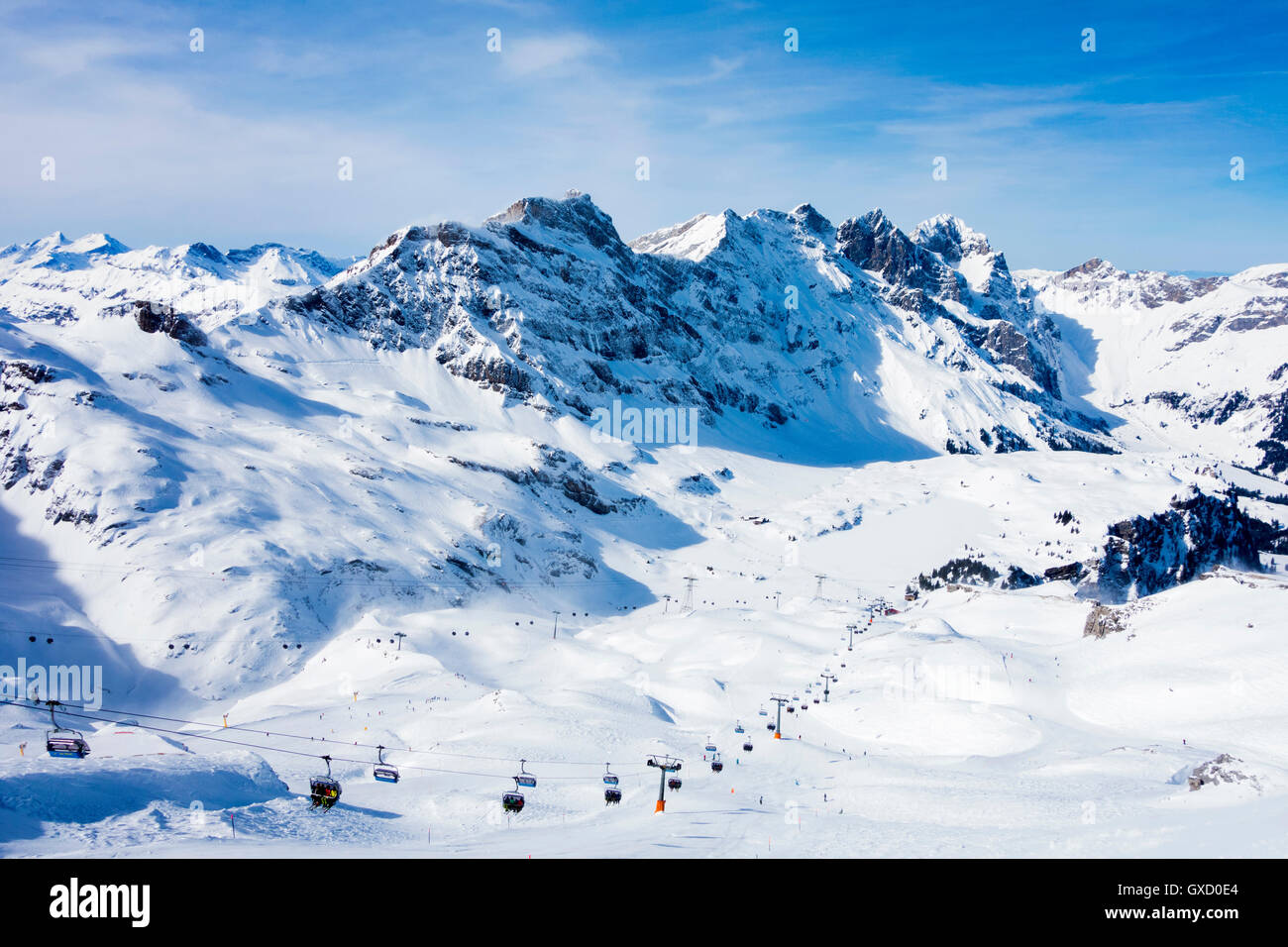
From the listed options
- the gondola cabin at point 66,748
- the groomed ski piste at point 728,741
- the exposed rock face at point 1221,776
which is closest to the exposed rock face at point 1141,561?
the groomed ski piste at point 728,741

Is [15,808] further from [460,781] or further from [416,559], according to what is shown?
[416,559]

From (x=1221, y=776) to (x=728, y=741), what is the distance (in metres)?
36.5

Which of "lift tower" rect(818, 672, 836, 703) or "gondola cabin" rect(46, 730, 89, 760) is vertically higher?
"gondola cabin" rect(46, 730, 89, 760)

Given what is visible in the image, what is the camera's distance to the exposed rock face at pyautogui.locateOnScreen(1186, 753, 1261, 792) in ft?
121

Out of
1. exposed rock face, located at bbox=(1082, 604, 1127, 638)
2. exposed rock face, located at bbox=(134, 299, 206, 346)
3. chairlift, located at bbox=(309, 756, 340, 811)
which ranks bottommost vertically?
exposed rock face, located at bbox=(1082, 604, 1127, 638)

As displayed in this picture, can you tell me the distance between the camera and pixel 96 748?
42.8 metres

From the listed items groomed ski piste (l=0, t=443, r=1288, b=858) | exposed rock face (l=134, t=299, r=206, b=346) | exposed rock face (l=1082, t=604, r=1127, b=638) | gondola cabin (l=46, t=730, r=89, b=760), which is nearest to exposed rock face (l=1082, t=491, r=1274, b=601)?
groomed ski piste (l=0, t=443, r=1288, b=858)

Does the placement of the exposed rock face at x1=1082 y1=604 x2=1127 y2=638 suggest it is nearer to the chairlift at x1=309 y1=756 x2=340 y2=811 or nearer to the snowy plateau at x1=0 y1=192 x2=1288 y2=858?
the snowy plateau at x1=0 y1=192 x2=1288 y2=858

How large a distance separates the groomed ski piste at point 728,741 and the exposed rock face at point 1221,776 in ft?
1.68

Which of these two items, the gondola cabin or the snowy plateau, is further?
the gondola cabin

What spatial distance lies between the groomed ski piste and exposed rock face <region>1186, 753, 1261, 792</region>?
0.51 m

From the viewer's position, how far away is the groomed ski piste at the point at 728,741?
104ft

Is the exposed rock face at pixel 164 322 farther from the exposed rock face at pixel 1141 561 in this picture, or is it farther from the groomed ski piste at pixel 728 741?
the exposed rock face at pixel 1141 561

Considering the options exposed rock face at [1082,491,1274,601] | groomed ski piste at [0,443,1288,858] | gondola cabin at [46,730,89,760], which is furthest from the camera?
exposed rock face at [1082,491,1274,601]
